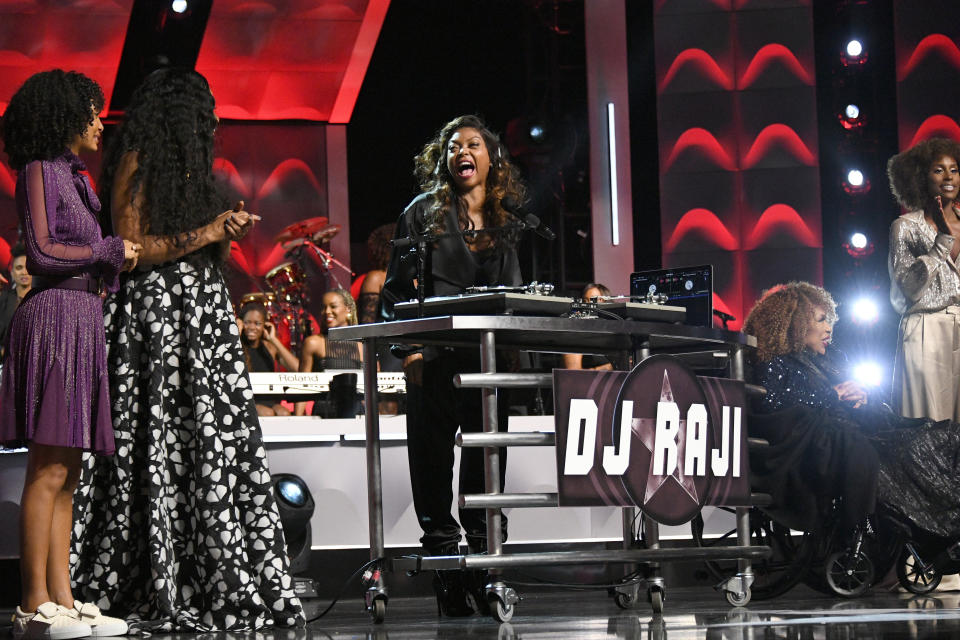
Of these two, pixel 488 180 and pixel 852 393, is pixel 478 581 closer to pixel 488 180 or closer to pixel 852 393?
pixel 488 180

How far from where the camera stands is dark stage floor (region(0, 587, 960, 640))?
2801 mm

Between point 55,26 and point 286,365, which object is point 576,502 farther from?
point 55,26

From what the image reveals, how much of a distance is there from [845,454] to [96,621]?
2444 mm

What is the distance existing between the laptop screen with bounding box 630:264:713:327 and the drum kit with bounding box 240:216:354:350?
5.11m

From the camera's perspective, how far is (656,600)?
3.43m

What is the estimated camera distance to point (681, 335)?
346 cm

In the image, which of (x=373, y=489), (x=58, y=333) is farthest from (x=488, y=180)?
(x=58, y=333)

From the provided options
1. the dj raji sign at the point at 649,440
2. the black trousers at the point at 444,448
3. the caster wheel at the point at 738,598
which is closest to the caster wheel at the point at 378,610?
the black trousers at the point at 444,448

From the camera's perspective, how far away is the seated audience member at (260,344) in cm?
788

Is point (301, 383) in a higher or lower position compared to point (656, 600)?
higher

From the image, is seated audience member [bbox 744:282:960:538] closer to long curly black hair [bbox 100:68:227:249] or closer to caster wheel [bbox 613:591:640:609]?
caster wheel [bbox 613:591:640:609]

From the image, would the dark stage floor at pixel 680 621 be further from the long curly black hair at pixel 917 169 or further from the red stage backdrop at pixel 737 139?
the red stage backdrop at pixel 737 139

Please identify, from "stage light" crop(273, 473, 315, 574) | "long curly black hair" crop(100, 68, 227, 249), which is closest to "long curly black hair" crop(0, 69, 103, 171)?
"long curly black hair" crop(100, 68, 227, 249)

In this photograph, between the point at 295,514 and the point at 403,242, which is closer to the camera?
the point at 403,242
